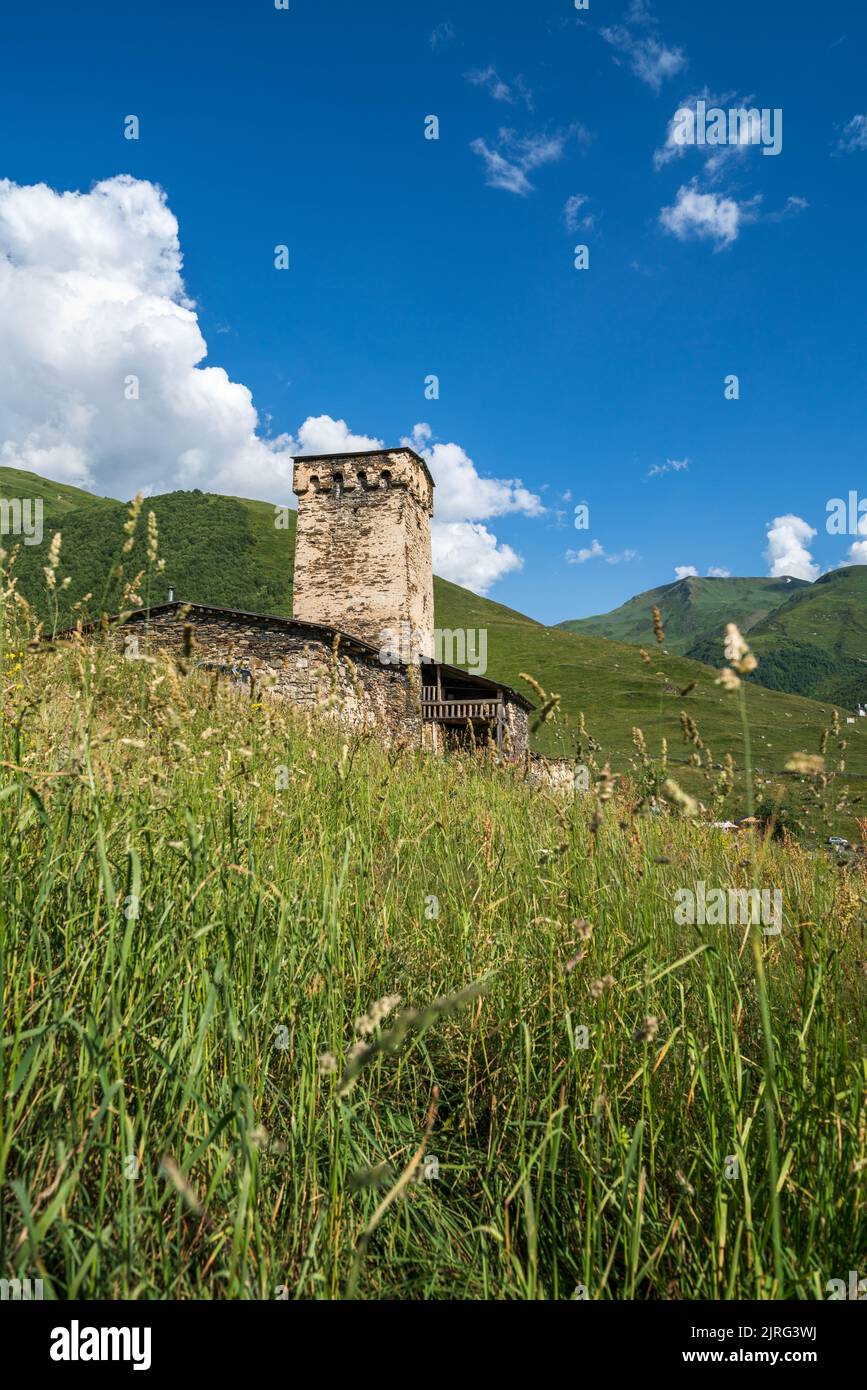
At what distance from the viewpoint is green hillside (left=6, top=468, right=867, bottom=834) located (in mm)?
49166

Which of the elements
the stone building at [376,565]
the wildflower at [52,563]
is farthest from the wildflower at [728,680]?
the stone building at [376,565]

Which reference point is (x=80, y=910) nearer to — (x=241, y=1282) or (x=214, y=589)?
(x=241, y=1282)

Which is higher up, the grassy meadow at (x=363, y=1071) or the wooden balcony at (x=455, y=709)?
the wooden balcony at (x=455, y=709)

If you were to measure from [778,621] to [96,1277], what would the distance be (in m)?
213

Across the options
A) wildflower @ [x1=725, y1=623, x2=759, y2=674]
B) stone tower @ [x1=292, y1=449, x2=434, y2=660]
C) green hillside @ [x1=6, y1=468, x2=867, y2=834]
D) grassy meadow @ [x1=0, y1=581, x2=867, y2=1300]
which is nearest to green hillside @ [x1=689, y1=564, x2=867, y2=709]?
green hillside @ [x1=6, y1=468, x2=867, y2=834]

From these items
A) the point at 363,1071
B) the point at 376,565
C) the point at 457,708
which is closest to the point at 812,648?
the point at 457,708

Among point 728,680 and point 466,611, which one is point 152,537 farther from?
point 466,611

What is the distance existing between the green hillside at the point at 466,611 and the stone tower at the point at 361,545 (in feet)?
57.6

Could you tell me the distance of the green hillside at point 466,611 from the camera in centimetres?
4917

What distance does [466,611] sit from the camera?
8944 cm

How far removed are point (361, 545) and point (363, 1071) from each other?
2685 centimetres

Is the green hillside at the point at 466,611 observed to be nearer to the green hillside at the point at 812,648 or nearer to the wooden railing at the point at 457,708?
the wooden railing at the point at 457,708

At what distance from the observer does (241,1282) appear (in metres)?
0.95
